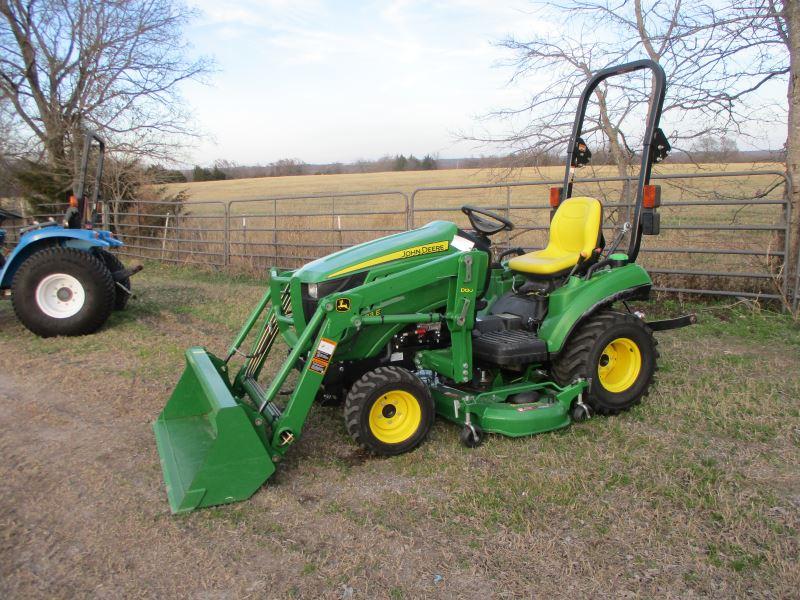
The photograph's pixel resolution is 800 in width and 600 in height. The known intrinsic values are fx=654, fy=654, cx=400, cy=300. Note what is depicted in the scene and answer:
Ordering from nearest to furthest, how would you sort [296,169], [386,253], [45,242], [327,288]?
[327,288], [386,253], [45,242], [296,169]

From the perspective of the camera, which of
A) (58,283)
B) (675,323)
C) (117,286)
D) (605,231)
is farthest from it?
(605,231)

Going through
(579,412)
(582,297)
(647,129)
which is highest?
(647,129)

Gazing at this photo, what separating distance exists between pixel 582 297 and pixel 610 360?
1.68 feet

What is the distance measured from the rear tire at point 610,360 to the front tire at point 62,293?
4.68 meters

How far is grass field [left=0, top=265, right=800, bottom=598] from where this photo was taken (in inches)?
96.7

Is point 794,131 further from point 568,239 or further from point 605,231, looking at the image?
point 568,239

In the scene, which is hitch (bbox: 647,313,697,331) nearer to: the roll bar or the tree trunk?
the roll bar

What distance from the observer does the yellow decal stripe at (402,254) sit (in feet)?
11.8

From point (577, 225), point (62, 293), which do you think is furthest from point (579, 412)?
point (62, 293)

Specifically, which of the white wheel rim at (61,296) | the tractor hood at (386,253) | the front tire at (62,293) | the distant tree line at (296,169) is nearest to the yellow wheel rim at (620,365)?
the tractor hood at (386,253)

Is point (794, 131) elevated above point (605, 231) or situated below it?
above

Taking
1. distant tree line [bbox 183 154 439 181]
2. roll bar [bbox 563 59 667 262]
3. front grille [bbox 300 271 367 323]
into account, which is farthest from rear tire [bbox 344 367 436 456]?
distant tree line [bbox 183 154 439 181]

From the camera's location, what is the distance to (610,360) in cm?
421

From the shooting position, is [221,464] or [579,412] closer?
[221,464]
